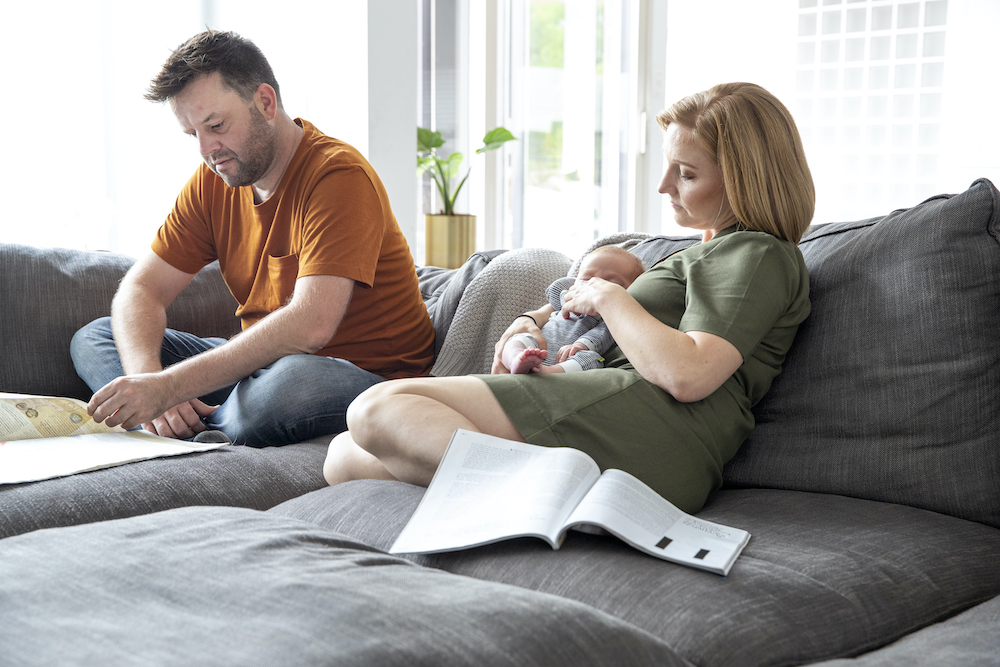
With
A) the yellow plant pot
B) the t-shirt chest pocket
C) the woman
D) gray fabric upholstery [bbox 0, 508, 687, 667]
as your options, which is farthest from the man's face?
the yellow plant pot

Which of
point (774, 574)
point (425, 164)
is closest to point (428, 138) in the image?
point (425, 164)

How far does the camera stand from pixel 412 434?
1.23m

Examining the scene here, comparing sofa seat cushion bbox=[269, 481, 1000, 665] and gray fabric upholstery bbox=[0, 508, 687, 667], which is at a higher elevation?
gray fabric upholstery bbox=[0, 508, 687, 667]

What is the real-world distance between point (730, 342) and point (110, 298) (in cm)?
166

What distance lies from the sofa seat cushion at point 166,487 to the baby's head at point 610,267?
25.1 inches

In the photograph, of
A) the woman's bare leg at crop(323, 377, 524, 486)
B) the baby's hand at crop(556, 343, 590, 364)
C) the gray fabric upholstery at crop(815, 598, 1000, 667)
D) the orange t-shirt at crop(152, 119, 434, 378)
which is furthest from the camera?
the orange t-shirt at crop(152, 119, 434, 378)

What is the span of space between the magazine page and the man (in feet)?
0.18

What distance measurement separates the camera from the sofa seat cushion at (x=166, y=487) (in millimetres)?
1293

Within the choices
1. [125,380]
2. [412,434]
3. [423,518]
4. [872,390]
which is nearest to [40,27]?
[125,380]

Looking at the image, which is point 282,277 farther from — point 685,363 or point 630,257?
point 685,363

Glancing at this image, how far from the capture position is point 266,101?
2.00m

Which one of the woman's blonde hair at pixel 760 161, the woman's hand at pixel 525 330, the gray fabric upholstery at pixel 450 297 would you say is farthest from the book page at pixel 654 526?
the gray fabric upholstery at pixel 450 297

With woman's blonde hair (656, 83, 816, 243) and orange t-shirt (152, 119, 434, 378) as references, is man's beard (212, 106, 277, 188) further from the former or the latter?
woman's blonde hair (656, 83, 816, 243)

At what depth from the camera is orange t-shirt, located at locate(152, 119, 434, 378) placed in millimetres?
1854
